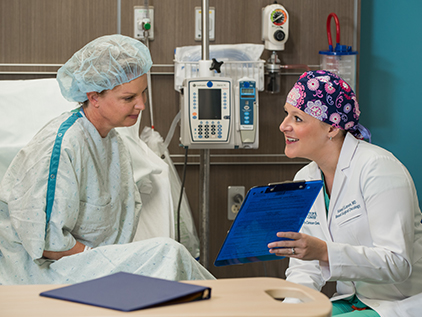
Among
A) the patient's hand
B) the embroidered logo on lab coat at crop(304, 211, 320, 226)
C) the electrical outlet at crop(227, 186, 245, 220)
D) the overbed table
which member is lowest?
the electrical outlet at crop(227, 186, 245, 220)

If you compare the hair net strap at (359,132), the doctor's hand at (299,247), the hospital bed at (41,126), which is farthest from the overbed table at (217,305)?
the hospital bed at (41,126)

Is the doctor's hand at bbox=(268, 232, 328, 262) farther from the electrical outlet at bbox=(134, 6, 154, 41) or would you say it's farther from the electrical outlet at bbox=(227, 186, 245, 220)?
the electrical outlet at bbox=(134, 6, 154, 41)

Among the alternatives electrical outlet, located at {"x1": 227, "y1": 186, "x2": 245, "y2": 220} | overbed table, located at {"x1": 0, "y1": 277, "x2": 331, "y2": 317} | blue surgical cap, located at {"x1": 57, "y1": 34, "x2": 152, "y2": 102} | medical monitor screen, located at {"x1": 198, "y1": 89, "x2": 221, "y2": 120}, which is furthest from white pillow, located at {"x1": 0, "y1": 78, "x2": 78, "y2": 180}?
overbed table, located at {"x1": 0, "y1": 277, "x2": 331, "y2": 317}

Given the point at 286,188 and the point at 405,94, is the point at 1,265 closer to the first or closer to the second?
the point at 286,188

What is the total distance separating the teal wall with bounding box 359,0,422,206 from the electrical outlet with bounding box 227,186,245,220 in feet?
3.08

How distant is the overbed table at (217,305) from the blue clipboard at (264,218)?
0.89 ft

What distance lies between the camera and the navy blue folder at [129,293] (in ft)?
2.42

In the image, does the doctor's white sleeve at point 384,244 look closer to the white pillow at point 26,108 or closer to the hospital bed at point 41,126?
the hospital bed at point 41,126

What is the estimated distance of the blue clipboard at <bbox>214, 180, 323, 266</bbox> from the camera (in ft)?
3.67

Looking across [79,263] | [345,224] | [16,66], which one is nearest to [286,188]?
[345,224]

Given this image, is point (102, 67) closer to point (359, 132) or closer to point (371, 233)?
point (359, 132)

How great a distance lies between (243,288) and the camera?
858 millimetres

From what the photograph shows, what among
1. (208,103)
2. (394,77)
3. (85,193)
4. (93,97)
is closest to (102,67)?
(93,97)

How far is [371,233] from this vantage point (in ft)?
4.62
